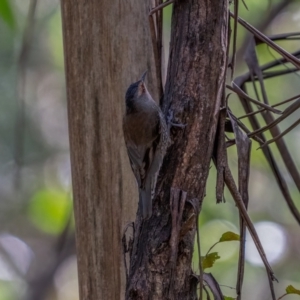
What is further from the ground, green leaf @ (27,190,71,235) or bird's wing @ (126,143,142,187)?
green leaf @ (27,190,71,235)

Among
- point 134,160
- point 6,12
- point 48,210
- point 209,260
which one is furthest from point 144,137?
point 48,210

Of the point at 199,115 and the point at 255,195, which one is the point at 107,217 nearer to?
the point at 199,115

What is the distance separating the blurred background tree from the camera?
121 inches

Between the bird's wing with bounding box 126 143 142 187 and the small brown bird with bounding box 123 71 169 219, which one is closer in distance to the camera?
the small brown bird with bounding box 123 71 169 219

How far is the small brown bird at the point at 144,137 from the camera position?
3.51 ft

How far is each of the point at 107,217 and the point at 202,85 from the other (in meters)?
0.38

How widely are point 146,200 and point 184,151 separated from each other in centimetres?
12

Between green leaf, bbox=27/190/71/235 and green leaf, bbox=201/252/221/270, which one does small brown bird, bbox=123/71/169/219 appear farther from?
green leaf, bbox=27/190/71/235

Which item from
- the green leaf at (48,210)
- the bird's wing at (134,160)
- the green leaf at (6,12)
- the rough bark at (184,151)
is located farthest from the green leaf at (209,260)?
the green leaf at (48,210)

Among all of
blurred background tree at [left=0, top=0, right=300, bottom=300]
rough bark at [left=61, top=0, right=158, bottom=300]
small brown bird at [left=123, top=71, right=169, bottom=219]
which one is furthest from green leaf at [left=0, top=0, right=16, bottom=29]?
blurred background tree at [left=0, top=0, right=300, bottom=300]

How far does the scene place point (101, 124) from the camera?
1.21 meters

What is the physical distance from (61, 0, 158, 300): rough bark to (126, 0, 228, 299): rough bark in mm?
217

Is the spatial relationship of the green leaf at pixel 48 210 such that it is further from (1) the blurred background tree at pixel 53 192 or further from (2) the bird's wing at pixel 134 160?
(2) the bird's wing at pixel 134 160

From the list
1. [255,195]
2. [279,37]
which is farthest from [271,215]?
[279,37]
